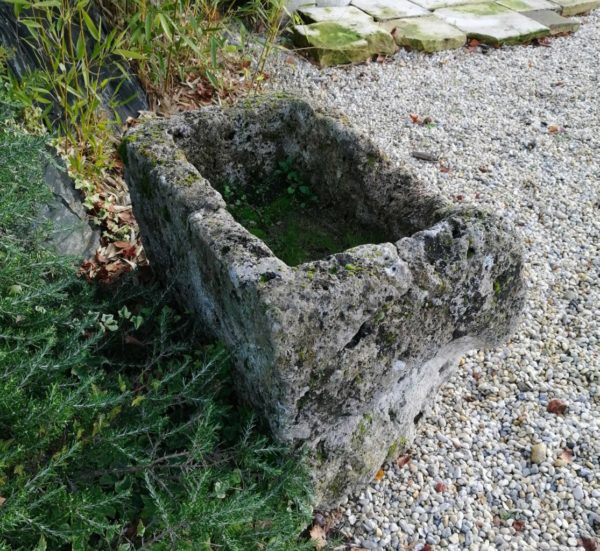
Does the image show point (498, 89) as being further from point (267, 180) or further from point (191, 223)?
point (191, 223)

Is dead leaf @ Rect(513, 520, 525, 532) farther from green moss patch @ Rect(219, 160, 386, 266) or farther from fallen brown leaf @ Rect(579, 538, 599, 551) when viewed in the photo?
green moss patch @ Rect(219, 160, 386, 266)

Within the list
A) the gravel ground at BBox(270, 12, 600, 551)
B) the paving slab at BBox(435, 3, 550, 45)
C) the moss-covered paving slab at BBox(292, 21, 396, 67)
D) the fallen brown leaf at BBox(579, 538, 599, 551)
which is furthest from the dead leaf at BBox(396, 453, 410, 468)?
the paving slab at BBox(435, 3, 550, 45)

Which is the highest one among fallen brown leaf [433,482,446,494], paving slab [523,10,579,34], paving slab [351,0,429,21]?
paving slab [351,0,429,21]

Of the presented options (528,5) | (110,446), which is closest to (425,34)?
(528,5)

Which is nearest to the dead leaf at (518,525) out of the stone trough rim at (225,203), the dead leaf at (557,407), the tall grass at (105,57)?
the dead leaf at (557,407)

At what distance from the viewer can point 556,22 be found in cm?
687

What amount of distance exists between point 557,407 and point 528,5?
242 inches

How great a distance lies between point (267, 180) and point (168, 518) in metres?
1.64

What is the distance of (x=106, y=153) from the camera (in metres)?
3.70

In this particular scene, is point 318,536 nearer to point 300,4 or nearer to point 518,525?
point 518,525

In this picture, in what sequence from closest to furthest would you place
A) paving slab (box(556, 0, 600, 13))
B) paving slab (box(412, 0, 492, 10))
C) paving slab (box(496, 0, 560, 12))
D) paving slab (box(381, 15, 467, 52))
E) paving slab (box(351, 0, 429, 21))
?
paving slab (box(381, 15, 467, 52)), paving slab (box(351, 0, 429, 21)), paving slab (box(412, 0, 492, 10)), paving slab (box(496, 0, 560, 12)), paving slab (box(556, 0, 600, 13))

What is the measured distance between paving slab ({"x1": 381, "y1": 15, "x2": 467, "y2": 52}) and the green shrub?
15.5 feet

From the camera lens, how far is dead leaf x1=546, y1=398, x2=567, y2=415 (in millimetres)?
2752

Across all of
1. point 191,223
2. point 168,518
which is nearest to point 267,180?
point 191,223
